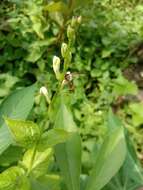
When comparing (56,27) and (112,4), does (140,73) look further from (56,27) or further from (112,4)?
(112,4)

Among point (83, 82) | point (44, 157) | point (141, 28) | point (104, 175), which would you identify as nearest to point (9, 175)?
point (44, 157)

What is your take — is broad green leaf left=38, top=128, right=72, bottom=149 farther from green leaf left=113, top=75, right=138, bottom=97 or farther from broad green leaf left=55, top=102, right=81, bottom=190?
green leaf left=113, top=75, right=138, bottom=97

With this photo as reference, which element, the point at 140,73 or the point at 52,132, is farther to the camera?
the point at 140,73

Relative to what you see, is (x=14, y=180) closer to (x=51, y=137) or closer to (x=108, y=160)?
(x=51, y=137)

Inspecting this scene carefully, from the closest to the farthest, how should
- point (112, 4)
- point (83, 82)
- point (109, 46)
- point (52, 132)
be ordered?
1. point (52, 132)
2. point (83, 82)
3. point (109, 46)
4. point (112, 4)

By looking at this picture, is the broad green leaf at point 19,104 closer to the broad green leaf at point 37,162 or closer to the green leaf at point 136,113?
the broad green leaf at point 37,162

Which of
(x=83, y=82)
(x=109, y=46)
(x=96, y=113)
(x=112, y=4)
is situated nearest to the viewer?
(x=96, y=113)
